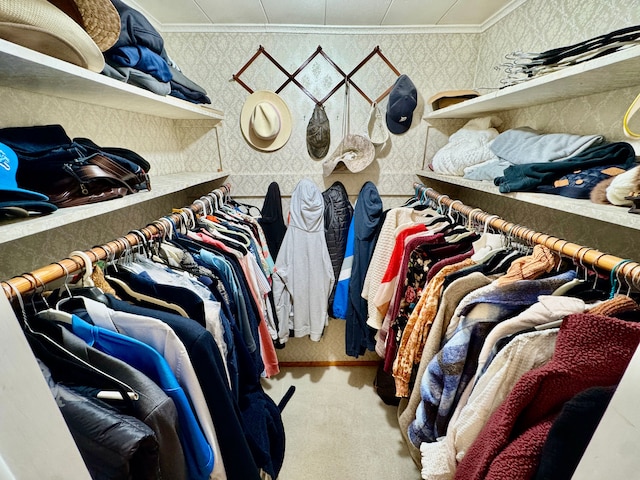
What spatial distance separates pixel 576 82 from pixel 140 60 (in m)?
1.39

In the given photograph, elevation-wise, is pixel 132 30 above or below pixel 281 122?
above

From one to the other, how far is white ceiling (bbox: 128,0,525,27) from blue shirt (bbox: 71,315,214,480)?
152cm

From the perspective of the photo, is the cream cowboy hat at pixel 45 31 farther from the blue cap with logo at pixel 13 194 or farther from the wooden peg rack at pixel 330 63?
the wooden peg rack at pixel 330 63

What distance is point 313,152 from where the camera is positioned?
1796 millimetres

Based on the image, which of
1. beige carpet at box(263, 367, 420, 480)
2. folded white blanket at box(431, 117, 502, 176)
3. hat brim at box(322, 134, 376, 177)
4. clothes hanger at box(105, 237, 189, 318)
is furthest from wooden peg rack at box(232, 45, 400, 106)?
beige carpet at box(263, 367, 420, 480)

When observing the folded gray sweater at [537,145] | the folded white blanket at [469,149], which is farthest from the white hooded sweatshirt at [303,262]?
the folded gray sweater at [537,145]

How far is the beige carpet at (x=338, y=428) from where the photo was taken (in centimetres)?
144

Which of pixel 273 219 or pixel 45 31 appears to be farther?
pixel 273 219

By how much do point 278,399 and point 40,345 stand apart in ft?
5.20

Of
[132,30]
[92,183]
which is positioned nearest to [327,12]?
[132,30]

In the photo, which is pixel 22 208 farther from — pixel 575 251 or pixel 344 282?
pixel 344 282

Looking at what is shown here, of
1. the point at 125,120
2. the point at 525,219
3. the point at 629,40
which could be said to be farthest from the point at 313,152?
the point at 629,40

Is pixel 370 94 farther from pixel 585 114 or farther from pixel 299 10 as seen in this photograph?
pixel 585 114

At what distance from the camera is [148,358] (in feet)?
1.94
